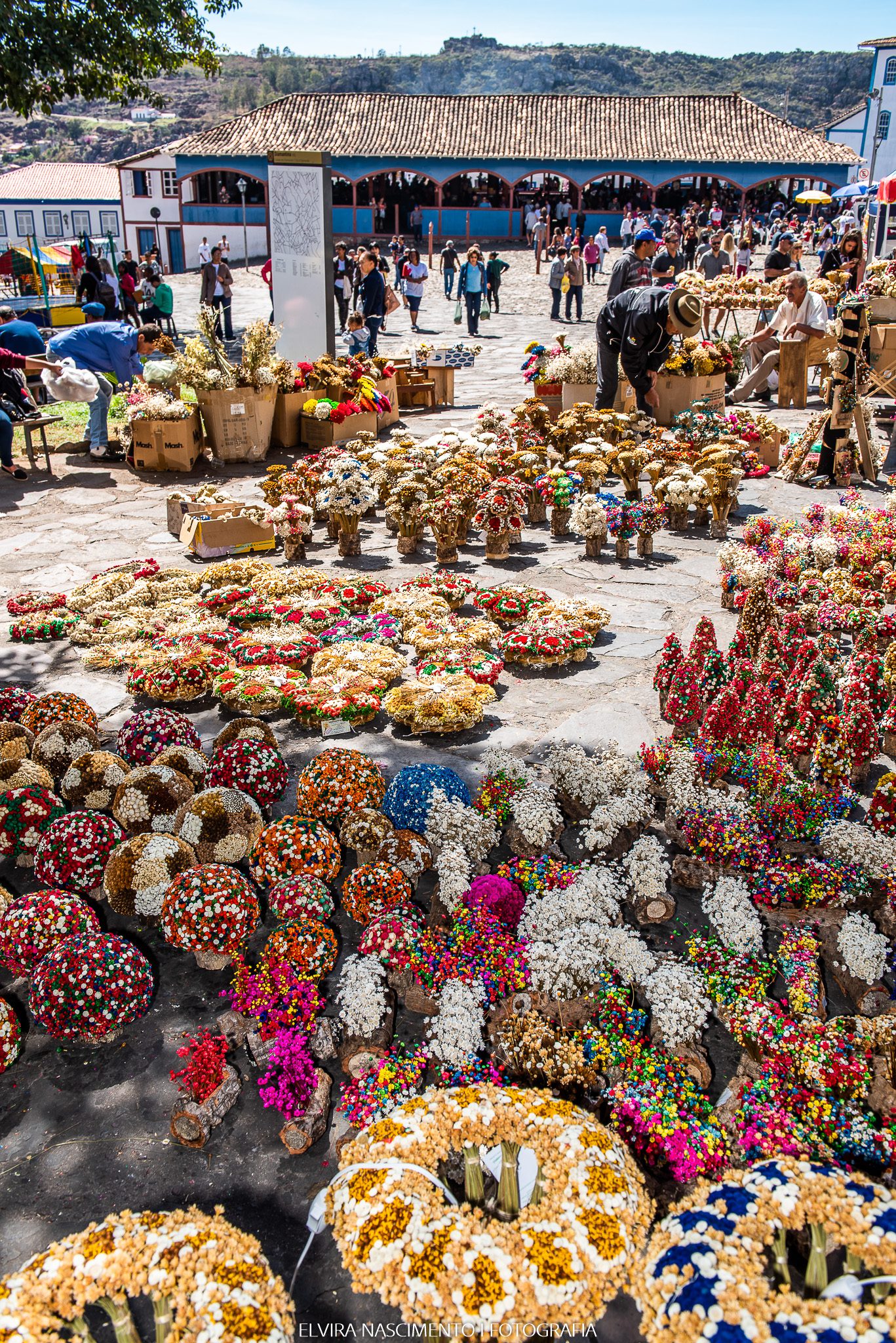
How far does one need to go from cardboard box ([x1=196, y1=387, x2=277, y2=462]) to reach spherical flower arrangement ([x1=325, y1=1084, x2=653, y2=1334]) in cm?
871

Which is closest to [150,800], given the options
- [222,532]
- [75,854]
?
[75,854]

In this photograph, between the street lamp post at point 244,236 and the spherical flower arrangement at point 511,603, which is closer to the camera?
→ the spherical flower arrangement at point 511,603

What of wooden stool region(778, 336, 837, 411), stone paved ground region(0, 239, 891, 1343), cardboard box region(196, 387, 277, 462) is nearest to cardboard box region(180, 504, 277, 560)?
stone paved ground region(0, 239, 891, 1343)

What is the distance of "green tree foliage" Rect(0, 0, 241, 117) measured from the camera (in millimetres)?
6918

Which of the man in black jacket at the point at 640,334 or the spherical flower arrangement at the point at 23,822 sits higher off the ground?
the man in black jacket at the point at 640,334

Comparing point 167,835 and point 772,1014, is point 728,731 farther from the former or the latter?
point 167,835

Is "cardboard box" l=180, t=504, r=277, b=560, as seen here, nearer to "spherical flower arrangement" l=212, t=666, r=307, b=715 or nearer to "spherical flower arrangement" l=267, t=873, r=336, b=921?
"spherical flower arrangement" l=212, t=666, r=307, b=715

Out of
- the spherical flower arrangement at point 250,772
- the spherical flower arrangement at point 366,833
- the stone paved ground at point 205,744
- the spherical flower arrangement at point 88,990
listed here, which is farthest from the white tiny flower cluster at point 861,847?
the spherical flower arrangement at point 88,990

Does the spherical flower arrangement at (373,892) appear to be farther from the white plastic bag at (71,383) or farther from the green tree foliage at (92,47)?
the white plastic bag at (71,383)

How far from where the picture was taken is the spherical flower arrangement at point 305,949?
3.35 meters

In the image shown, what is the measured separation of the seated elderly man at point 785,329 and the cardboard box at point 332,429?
4748 mm

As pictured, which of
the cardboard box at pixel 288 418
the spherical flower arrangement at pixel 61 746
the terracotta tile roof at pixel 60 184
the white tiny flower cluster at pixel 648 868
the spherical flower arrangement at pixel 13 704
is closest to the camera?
the white tiny flower cluster at pixel 648 868

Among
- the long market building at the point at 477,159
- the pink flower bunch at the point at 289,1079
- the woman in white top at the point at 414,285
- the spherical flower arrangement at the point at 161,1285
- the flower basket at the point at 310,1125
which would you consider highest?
the long market building at the point at 477,159

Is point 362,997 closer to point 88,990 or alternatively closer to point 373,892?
point 373,892
